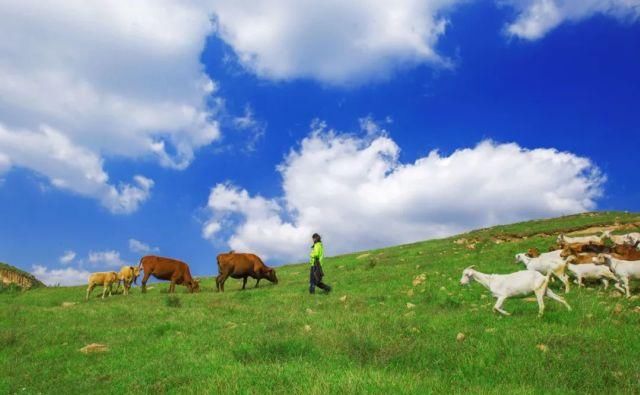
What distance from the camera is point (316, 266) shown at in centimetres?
2106

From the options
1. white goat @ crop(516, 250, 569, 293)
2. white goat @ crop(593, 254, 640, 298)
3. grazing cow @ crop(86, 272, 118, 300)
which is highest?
grazing cow @ crop(86, 272, 118, 300)

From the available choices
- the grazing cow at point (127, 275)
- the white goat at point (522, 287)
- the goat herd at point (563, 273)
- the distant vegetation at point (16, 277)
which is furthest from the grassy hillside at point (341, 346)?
the distant vegetation at point (16, 277)

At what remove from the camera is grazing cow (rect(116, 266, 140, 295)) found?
2633 centimetres

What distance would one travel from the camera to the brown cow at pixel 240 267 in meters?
28.0

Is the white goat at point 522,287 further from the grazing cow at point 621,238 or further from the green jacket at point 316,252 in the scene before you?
the grazing cow at point 621,238

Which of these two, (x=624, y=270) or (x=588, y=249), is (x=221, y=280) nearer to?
(x=588, y=249)

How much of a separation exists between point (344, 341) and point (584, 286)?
10.2m

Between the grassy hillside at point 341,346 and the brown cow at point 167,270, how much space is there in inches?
390

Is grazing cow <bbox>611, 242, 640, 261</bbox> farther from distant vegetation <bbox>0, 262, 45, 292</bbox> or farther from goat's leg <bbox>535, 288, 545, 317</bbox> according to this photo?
distant vegetation <bbox>0, 262, 45, 292</bbox>

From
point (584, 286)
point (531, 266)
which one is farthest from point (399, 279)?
point (584, 286)

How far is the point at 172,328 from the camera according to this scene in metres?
13.9

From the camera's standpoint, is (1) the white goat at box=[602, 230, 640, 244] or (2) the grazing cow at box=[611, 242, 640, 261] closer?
(2) the grazing cow at box=[611, 242, 640, 261]

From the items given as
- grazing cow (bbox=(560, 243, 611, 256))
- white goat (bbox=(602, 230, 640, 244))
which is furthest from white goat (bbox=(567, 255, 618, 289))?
white goat (bbox=(602, 230, 640, 244))

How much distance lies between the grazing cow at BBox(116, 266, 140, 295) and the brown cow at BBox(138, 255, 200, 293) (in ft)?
2.48
